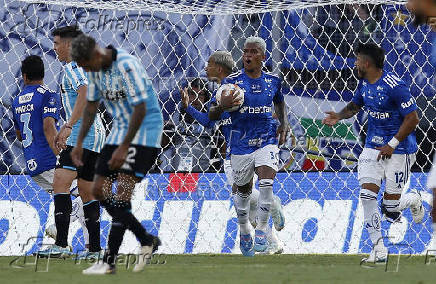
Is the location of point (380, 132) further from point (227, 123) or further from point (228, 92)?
point (227, 123)

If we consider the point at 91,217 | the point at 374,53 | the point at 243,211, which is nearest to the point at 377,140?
the point at 374,53

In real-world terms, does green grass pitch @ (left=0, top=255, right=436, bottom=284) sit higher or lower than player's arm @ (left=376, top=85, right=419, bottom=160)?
lower

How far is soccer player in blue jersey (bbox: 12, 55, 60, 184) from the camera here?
9.04 m

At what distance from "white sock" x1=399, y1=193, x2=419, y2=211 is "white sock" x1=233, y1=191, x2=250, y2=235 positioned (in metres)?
1.44

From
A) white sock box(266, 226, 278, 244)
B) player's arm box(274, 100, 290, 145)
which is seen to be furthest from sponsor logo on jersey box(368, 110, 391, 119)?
white sock box(266, 226, 278, 244)

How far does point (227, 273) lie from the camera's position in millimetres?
6508

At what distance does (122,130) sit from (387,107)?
2746 mm

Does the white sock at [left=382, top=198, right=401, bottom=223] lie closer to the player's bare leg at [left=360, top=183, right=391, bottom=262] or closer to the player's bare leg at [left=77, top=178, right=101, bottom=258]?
the player's bare leg at [left=360, top=183, right=391, bottom=262]

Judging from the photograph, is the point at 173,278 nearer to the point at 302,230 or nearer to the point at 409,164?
the point at 409,164

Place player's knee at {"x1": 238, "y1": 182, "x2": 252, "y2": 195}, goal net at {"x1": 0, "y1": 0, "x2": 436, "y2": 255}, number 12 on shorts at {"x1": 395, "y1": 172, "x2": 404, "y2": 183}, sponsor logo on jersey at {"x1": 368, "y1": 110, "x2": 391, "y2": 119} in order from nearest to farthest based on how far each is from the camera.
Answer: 1. sponsor logo on jersey at {"x1": 368, "y1": 110, "x2": 391, "y2": 119}
2. number 12 on shorts at {"x1": 395, "y1": 172, "x2": 404, "y2": 183}
3. player's knee at {"x1": 238, "y1": 182, "x2": 252, "y2": 195}
4. goal net at {"x1": 0, "y1": 0, "x2": 436, "y2": 255}

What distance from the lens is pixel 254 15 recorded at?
432 inches

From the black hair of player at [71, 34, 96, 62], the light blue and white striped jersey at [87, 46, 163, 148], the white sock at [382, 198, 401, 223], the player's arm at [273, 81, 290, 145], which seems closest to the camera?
the black hair of player at [71, 34, 96, 62]

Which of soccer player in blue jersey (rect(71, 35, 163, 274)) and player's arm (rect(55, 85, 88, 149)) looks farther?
player's arm (rect(55, 85, 88, 149))

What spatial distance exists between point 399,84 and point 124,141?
2.92m
